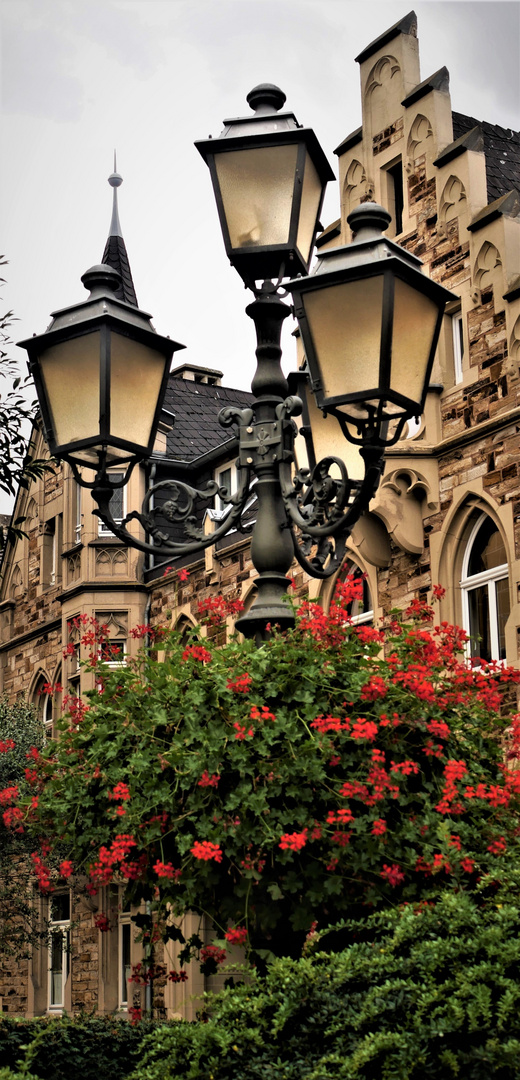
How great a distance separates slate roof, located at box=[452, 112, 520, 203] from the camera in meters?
16.6

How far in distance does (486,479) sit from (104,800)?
30.6 feet

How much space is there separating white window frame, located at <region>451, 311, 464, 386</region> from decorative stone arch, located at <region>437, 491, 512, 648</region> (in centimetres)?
149

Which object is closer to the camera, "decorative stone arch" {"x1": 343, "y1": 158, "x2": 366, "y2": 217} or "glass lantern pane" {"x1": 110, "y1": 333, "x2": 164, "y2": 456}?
"glass lantern pane" {"x1": 110, "y1": 333, "x2": 164, "y2": 456}

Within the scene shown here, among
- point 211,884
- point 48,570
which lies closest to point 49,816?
Result: point 211,884

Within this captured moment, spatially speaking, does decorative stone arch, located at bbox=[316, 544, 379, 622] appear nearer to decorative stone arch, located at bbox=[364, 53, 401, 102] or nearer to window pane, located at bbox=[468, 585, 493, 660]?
window pane, located at bbox=[468, 585, 493, 660]

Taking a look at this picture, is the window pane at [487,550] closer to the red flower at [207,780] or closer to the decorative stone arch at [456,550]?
the decorative stone arch at [456,550]

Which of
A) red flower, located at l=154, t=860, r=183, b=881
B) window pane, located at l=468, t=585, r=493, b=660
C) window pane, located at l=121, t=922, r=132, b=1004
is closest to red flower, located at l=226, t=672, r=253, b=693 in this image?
red flower, located at l=154, t=860, r=183, b=881

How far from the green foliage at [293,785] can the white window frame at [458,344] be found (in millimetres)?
9753

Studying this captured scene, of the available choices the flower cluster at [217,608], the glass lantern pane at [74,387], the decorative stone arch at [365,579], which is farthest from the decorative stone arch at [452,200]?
the glass lantern pane at [74,387]

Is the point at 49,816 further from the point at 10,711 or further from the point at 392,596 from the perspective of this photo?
the point at 10,711

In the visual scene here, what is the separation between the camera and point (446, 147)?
52.7 feet

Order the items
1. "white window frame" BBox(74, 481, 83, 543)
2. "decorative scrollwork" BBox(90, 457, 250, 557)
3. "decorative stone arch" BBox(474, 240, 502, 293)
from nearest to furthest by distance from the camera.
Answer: "decorative scrollwork" BBox(90, 457, 250, 557) < "decorative stone arch" BBox(474, 240, 502, 293) < "white window frame" BBox(74, 481, 83, 543)

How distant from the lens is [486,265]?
49.6 ft

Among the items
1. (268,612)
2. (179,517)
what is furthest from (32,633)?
(268,612)
